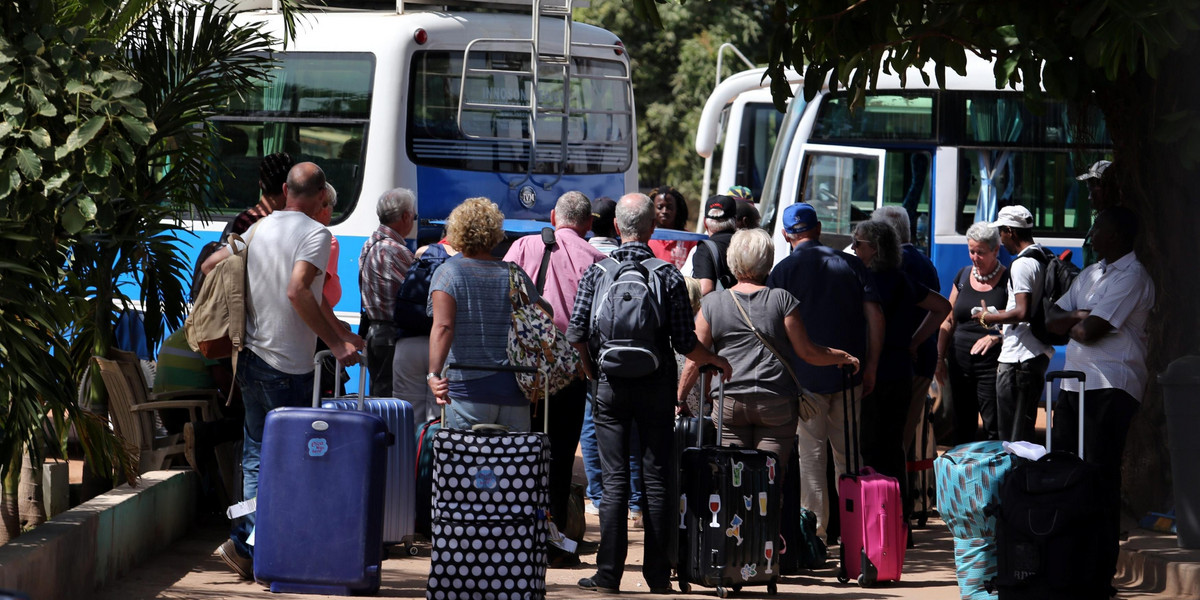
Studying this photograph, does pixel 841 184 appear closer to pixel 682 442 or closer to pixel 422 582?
pixel 682 442

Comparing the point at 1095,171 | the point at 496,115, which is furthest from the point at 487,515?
the point at 496,115

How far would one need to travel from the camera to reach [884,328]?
8.01 m

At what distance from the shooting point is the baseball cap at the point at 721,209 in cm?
915

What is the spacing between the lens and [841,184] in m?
14.1

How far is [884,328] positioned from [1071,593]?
2158mm

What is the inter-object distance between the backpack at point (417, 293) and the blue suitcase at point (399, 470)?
633 mm

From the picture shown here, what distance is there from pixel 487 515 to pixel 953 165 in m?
8.63

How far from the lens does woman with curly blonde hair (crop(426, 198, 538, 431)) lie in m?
6.77

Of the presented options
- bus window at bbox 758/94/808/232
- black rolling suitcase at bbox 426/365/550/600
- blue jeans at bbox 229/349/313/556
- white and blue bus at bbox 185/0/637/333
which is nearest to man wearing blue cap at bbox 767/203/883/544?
black rolling suitcase at bbox 426/365/550/600

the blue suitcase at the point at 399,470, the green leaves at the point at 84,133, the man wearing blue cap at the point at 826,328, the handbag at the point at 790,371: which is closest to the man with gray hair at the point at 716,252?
the man wearing blue cap at the point at 826,328

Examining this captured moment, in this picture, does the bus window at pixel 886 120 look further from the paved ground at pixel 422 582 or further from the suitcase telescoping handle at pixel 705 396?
the suitcase telescoping handle at pixel 705 396

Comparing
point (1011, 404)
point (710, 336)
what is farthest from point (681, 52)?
point (710, 336)

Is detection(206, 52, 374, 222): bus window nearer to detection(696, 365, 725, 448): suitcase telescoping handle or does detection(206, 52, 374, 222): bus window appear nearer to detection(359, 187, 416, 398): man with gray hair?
detection(359, 187, 416, 398): man with gray hair

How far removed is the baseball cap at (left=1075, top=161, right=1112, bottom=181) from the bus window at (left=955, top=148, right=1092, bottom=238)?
305cm
